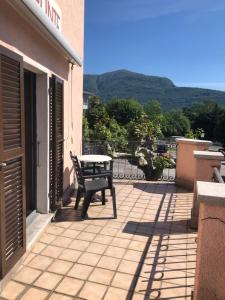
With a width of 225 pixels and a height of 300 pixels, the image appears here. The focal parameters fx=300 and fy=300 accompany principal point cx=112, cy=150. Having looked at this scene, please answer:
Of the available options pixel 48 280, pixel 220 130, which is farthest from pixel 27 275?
pixel 220 130

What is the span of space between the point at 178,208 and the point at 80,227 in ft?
6.42

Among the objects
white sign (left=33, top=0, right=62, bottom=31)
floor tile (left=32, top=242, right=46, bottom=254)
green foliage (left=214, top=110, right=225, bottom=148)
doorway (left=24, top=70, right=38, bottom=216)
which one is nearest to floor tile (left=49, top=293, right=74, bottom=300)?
floor tile (left=32, top=242, right=46, bottom=254)

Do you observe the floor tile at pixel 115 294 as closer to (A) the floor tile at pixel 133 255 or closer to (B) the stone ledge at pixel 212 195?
(A) the floor tile at pixel 133 255

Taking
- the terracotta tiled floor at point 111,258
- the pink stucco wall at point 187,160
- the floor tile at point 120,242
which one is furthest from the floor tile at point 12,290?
the pink stucco wall at point 187,160

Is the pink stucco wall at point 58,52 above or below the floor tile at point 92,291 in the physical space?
above

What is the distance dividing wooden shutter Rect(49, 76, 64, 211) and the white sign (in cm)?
85

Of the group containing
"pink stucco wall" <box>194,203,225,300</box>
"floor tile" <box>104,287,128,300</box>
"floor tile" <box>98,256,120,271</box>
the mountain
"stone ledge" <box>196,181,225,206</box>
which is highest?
the mountain

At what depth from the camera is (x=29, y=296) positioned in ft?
8.71

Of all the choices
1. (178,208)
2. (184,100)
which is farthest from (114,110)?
(184,100)

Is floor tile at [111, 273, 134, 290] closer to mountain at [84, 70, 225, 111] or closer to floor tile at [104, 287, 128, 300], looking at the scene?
floor tile at [104, 287, 128, 300]

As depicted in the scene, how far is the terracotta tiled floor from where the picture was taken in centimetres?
279

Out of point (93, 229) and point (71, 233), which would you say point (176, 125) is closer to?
point (93, 229)

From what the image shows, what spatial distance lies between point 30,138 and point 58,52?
4.90 feet

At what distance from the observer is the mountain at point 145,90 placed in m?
121
